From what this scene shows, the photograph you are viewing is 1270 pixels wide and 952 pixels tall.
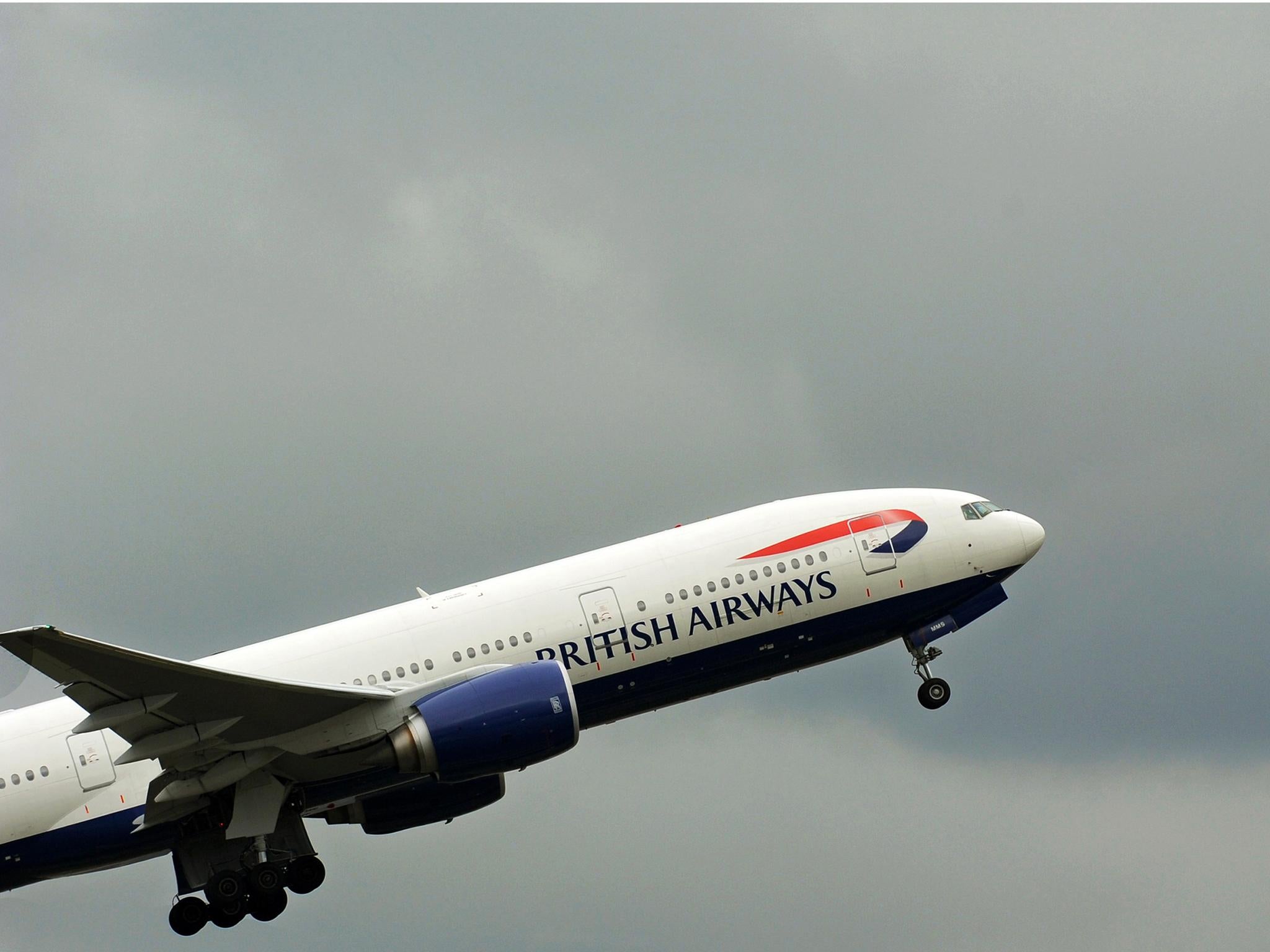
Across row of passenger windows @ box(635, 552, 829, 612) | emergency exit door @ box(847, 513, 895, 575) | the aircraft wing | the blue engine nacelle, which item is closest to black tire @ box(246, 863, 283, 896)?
the aircraft wing

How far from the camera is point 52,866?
140 ft

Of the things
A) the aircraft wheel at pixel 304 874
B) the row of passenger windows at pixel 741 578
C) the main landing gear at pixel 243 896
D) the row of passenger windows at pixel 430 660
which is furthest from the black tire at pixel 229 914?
the row of passenger windows at pixel 741 578

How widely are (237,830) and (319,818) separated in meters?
5.46

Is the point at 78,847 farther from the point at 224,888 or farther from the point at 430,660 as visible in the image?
the point at 430,660

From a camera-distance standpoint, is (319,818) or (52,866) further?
(319,818)

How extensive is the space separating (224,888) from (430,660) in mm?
7426

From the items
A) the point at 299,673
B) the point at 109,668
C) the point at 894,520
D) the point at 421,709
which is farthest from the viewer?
the point at 894,520

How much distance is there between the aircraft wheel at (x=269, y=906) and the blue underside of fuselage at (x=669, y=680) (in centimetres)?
261

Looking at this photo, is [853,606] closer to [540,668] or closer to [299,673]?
[540,668]

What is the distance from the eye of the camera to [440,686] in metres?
40.8

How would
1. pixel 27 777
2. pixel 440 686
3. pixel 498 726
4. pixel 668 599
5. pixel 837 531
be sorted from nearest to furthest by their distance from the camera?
pixel 498 726
pixel 440 686
pixel 27 777
pixel 668 599
pixel 837 531

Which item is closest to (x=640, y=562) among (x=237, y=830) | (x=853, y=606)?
(x=853, y=606)

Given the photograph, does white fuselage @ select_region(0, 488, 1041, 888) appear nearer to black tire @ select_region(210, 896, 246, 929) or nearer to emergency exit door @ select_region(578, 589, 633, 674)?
emergency exit door @ select_region(578, 589, 633, 674)

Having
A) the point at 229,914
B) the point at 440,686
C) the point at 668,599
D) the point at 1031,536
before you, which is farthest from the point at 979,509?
the point at 229,914
